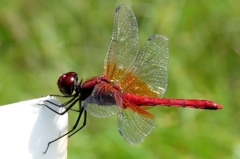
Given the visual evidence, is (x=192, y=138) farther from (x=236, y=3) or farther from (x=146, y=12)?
(x=236, y=3)

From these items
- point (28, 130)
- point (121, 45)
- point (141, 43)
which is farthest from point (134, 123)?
point (141, 43)

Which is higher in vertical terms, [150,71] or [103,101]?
[150,71]

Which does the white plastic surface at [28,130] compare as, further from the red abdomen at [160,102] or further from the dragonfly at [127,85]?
the red abdomen at [160,102]

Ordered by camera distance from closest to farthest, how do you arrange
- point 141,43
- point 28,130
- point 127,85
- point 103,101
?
point 28,130 < point 103,101 < point 127,85 < point 141,43

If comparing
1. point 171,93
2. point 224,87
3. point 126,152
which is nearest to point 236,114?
point 224,87

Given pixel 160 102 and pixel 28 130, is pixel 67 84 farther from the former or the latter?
pixel 28 130

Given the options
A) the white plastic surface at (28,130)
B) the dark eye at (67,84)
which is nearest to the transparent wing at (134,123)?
the dark eye at (67,84)

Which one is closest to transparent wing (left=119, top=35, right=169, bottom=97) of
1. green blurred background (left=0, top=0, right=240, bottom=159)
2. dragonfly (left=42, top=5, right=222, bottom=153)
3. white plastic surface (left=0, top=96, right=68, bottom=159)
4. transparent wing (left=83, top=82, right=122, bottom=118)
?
dragonfly (left=42, top=5, right=222, bottom=153)

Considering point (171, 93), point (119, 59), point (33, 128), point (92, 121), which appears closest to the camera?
point (33, 128)
